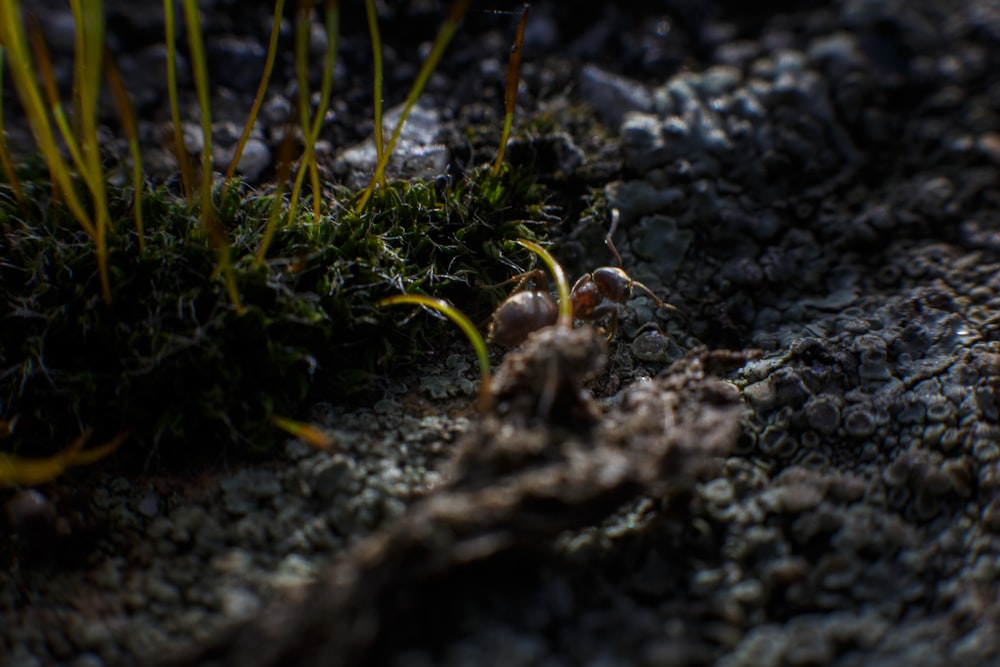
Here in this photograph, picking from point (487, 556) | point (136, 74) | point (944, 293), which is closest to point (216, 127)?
point (136, 74)

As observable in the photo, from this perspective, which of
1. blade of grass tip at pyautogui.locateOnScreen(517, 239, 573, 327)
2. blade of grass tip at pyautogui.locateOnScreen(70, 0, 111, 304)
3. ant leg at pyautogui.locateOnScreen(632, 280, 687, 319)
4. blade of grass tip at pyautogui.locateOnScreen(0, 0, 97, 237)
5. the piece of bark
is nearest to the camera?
the piece of bark

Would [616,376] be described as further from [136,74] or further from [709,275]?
[136,74]

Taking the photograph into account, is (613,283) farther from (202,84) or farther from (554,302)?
(202,84)

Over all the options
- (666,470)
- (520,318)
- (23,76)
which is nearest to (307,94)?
(23,76)

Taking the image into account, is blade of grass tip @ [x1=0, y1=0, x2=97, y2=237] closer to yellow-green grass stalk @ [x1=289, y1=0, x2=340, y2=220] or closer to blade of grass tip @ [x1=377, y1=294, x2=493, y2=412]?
yellow-green grass stalk @ [x1=289, y1=0, x2=340, y2=220]

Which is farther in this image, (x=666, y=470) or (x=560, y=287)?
(x=560, y=287)

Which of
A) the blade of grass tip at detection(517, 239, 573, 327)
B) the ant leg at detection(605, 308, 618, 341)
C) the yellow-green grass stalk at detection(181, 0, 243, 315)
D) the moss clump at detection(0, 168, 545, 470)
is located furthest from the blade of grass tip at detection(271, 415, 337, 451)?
the ant leg at detection(605, 308, 618, 341)
